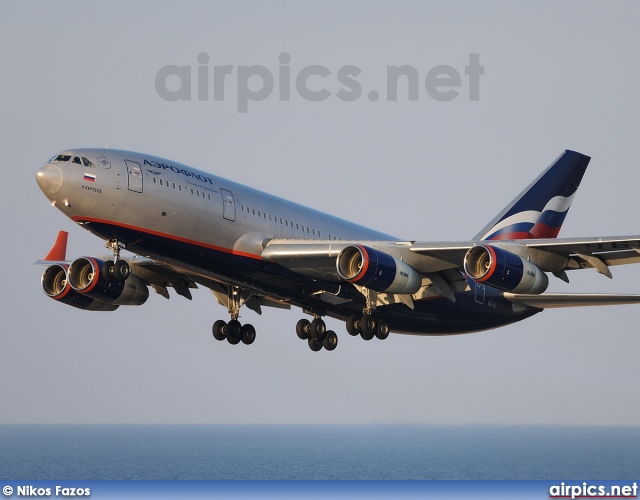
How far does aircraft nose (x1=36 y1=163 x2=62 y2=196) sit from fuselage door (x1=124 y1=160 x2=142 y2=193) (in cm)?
231

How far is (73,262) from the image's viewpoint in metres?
42.2

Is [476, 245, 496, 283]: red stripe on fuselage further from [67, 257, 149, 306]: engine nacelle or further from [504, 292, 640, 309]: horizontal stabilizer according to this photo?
[67, 257, 149, 306]: engine nacelle

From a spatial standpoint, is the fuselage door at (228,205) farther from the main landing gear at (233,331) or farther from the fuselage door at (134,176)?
the main landing gear at (233,331)

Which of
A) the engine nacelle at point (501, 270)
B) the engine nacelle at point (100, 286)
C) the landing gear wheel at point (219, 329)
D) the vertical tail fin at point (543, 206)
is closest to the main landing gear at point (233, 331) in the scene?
the landing gear wheel at point (219, 329)

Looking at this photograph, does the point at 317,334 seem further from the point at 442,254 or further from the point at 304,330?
the point at 442,254

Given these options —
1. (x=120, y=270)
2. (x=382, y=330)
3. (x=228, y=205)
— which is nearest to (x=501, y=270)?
(x=382, y=330)

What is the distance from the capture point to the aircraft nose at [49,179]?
34.5 m

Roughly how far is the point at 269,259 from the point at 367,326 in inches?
231

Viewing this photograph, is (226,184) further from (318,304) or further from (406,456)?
(406,456)

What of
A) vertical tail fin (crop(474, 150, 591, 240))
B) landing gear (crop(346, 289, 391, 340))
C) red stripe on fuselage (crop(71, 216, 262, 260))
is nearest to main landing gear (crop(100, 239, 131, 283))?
red stripe on fuselage (crop(71, 216, 262, 260))

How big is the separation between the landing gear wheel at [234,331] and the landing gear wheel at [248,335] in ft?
0.59

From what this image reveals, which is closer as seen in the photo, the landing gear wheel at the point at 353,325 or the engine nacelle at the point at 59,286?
the landing gear wheel at the point at 353,325

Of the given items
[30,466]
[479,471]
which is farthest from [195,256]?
[30,466]

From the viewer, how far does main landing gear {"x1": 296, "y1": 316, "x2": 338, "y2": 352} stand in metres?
44.4
